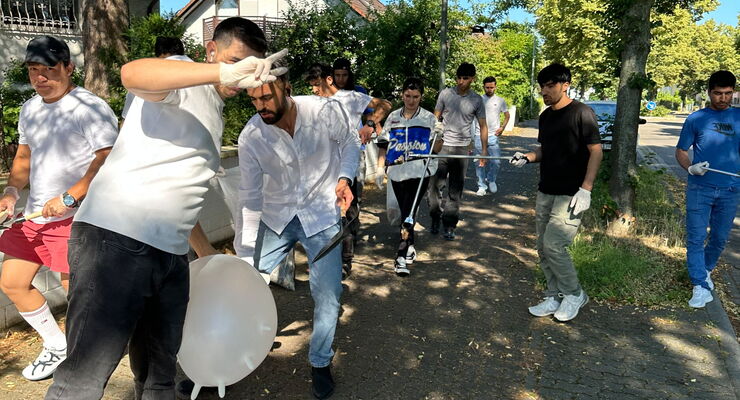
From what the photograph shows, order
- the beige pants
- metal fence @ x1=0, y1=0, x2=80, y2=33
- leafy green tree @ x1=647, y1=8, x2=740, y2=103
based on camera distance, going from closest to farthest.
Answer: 1. the beige pants
2. metal fence @ x1=0, y1=0, x2=80, y2=33
3. leafy green tree @ x1=647, y1=8, x2=740, y2=103

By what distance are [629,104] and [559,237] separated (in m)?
3.51

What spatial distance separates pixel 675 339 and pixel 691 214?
4.27 feet

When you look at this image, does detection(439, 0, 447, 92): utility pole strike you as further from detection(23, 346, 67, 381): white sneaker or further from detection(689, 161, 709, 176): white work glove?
detection(23, 346, 67, 381): white sneaker

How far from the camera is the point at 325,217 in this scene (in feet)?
11.0

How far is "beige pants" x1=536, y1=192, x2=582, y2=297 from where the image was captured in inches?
181

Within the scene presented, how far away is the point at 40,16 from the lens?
1633 centimetres

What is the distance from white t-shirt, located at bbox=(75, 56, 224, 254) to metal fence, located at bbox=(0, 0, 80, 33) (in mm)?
15719

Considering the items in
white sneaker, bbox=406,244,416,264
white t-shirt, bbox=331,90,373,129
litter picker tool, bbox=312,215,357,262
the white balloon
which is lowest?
white sneaker, bbox=406,244,416,264

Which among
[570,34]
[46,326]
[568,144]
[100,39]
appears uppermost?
[570,34]

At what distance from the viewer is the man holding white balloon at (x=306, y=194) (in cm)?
326

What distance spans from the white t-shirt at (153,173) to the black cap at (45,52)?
146cm

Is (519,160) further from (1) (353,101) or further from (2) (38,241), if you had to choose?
(2) (38,241)

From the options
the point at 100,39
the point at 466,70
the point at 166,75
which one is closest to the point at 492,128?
the point at 466,70

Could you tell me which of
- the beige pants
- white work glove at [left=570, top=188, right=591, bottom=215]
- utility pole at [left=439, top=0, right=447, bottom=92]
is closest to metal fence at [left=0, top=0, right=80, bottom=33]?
utility pole at [left=439, top=0, right=447, bottom=92]
